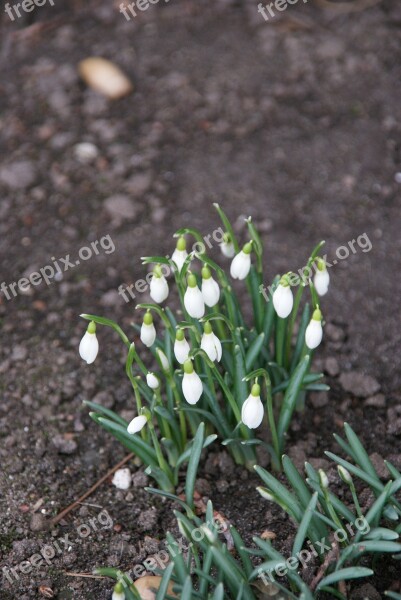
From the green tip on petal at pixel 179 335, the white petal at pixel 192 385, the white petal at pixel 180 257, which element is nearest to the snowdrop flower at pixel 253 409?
the white petal at pixel 192 385

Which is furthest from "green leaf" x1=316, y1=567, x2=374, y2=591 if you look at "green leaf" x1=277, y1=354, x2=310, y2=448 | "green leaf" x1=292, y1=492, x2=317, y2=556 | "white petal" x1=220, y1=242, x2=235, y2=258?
"white petal" x1=220, y1=242, x2=235, y2=258

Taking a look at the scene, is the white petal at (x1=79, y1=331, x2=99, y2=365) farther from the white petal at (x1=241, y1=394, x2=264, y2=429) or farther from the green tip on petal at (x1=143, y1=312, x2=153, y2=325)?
the white petal at (x1=241, y1=394, x2=264, y2=429)

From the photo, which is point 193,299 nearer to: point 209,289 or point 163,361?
point 209,289

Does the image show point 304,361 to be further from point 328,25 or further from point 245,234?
point 328,25

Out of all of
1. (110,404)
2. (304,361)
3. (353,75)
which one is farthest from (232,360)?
(353,75)

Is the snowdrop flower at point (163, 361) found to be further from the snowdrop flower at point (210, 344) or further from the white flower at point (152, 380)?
the snowdrop flower at point (210, 344)
